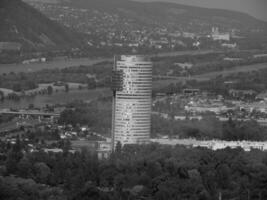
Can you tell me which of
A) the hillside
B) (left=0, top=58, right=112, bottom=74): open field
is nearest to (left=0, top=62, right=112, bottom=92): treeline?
(left=0, top=58, right=112, bottom=74): open field

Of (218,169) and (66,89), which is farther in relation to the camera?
(66,89)

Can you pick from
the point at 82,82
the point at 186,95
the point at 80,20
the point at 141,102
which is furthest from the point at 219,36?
the point at 141,102

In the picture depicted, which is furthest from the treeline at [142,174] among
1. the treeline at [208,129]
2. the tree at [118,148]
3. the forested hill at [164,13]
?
the forested hill at [164,13]

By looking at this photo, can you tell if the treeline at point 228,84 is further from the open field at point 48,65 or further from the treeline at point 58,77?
the open field at point 48,65

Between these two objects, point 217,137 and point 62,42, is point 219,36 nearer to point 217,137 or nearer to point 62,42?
point 62,42

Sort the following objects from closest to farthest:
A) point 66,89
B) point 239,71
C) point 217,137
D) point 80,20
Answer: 1. point 217,137
2. point 66,89
3. point 239,71
4. point 80,20

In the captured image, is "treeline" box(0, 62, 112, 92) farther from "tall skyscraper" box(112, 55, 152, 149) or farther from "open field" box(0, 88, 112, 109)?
"tall skyscraper" box(112, 55, 152, 149)
